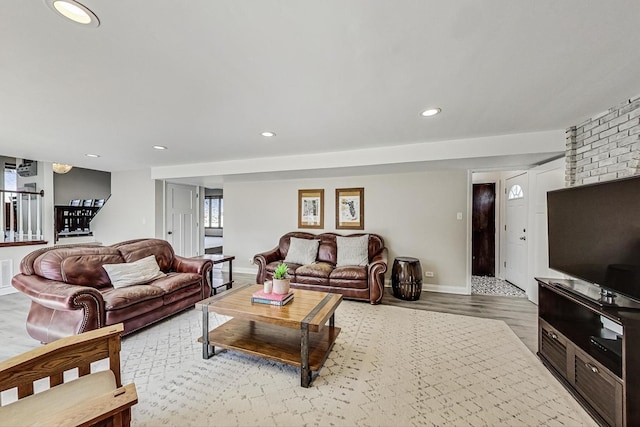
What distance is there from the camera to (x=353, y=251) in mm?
4316

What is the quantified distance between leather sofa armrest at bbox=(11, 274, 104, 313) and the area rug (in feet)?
1.76

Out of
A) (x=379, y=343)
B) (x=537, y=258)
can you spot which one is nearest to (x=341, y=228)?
(x=379, y=343)

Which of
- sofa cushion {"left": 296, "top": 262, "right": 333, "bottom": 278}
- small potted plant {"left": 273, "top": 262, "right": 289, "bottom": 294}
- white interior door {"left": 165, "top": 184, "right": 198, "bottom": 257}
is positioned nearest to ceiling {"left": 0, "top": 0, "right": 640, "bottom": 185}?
small potted plant {"left": 273, "top": 262, "right": 289, "bottom": 294}

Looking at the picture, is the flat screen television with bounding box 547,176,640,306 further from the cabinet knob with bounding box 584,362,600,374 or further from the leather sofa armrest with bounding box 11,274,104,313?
the leather sofa armrest with bounding box 11,274,104,313

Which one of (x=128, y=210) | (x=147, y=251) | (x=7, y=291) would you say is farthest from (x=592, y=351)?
(x=128, y=210)

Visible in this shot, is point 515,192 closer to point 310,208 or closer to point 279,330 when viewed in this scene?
point 310,208

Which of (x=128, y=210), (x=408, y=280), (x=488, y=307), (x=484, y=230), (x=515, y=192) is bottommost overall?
(x=488, y=307)

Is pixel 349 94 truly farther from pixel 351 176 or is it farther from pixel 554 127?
pixel 351 176

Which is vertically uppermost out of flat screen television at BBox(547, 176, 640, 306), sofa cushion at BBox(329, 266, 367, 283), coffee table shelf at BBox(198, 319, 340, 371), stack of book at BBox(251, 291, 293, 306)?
flat screen television at BBox(547, 176, 640, 306)

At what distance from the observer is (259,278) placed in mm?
4281

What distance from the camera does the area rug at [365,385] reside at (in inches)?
64.3

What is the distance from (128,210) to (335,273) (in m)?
4.93

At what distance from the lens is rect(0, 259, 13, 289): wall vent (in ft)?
13.3

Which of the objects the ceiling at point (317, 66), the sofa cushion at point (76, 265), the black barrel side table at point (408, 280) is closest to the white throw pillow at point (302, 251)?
the black barrel side table at point (408, 280)
